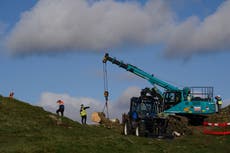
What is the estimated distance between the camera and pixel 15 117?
108ft

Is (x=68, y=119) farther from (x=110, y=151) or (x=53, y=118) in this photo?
(x=110, y=151)

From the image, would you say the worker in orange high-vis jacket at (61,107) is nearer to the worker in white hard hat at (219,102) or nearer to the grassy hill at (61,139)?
the grassy hill at (61,139)

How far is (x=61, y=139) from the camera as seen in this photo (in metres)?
23.1

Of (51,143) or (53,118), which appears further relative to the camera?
(53,118)

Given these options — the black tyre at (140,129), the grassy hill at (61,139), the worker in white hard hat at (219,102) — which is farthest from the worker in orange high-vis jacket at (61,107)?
the worker in white hard hat at (219,102)

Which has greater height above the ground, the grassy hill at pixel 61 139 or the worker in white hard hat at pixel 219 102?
the worker in white hard hat at pixel 219 102

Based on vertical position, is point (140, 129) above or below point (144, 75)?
below

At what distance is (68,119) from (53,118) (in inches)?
78.6

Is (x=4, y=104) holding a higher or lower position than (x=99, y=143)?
higher

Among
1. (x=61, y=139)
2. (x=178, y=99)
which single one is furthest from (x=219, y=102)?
(x=61, y=139)

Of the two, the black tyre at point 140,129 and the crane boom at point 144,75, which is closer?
the black tyre at point 140,129

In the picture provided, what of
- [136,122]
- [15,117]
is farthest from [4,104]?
[136,122]

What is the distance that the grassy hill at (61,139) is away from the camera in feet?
69.2

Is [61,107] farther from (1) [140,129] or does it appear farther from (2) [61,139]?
(2) [61,139]
